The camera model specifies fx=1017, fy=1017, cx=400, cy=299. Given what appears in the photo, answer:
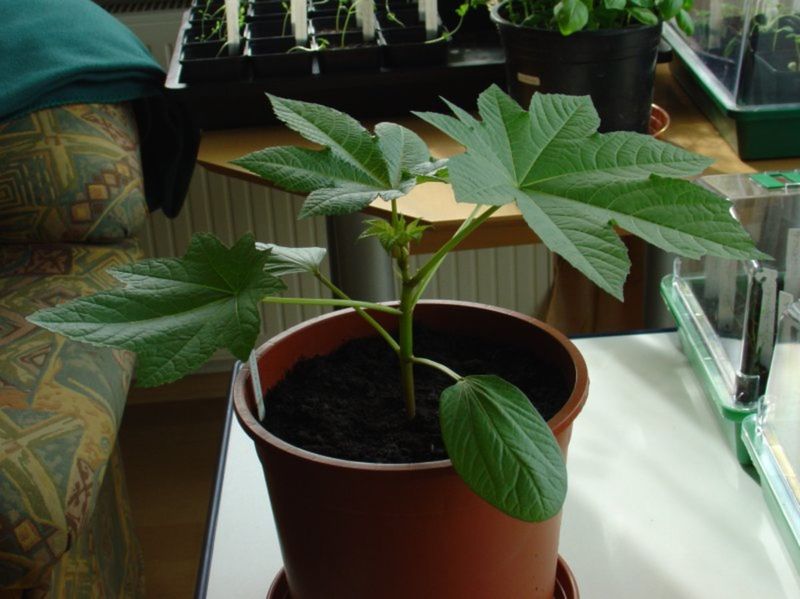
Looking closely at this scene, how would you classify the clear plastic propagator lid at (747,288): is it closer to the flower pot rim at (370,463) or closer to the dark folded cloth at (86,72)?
the flower pot rim at (370,463)

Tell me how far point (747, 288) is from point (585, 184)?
1.54 ft

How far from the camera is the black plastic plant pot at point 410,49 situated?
1380mm

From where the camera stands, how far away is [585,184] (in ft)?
1.65

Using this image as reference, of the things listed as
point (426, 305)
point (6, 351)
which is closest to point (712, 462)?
point (426, 305)

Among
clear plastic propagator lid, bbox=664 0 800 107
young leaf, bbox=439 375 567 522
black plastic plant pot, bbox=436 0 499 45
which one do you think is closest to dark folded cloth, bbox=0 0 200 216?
black plastic plant pot, bbox=436 0 499 45

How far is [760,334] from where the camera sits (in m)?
0.87

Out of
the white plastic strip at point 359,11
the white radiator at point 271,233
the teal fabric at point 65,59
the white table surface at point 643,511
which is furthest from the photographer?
the white radiator at point 271,233

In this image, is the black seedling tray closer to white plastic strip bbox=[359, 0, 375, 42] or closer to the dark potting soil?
white plastic strip bbox=[359, 0, 375, 42]

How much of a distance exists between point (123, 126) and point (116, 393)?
42 cm

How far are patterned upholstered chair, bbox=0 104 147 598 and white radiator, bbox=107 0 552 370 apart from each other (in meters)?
0.47

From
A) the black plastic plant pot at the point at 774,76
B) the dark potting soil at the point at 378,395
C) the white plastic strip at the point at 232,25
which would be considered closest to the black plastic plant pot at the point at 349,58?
the white plastic strip at the point at 232,25

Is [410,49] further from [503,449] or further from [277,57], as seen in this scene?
[503,449]

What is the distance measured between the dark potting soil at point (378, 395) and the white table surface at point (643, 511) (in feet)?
0.55

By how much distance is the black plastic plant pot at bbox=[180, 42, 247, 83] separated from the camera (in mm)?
1362
